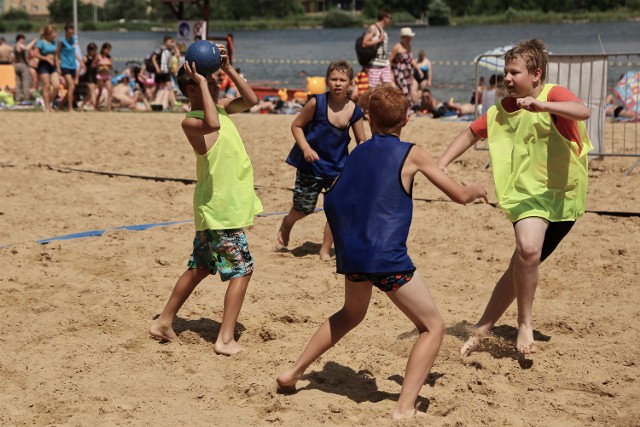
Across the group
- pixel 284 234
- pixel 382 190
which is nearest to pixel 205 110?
pixel 382 190

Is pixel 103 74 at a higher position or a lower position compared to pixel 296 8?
lower

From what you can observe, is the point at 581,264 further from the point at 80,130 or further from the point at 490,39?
the point at 490,39

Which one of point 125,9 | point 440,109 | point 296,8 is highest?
point 296,8

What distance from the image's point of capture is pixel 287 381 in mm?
4770

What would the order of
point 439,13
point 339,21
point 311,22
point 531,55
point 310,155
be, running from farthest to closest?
point 311,22 → point 339,21 → point 439,13 → point 310,155 → point 531,55

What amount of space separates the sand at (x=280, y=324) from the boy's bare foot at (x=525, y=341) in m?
0.07

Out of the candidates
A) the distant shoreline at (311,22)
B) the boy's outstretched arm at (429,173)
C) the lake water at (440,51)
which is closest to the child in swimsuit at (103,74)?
the lake water at (440,51)

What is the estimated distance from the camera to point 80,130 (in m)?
14.8

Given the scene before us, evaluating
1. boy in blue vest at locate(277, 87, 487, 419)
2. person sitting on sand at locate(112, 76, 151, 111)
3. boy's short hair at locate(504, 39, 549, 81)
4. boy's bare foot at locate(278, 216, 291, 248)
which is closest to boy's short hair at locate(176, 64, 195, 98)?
boy in blue vest at locate(277, 87, 487, 419)

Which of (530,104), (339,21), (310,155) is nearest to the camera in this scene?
(530,104)

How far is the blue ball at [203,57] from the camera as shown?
520cm

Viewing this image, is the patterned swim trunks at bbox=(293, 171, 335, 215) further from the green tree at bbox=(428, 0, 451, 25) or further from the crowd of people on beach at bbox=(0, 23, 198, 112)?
the green tree at bbox=(428, 0, 451, 25)

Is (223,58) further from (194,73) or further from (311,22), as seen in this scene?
(311,22)

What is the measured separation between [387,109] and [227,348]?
186 cm
